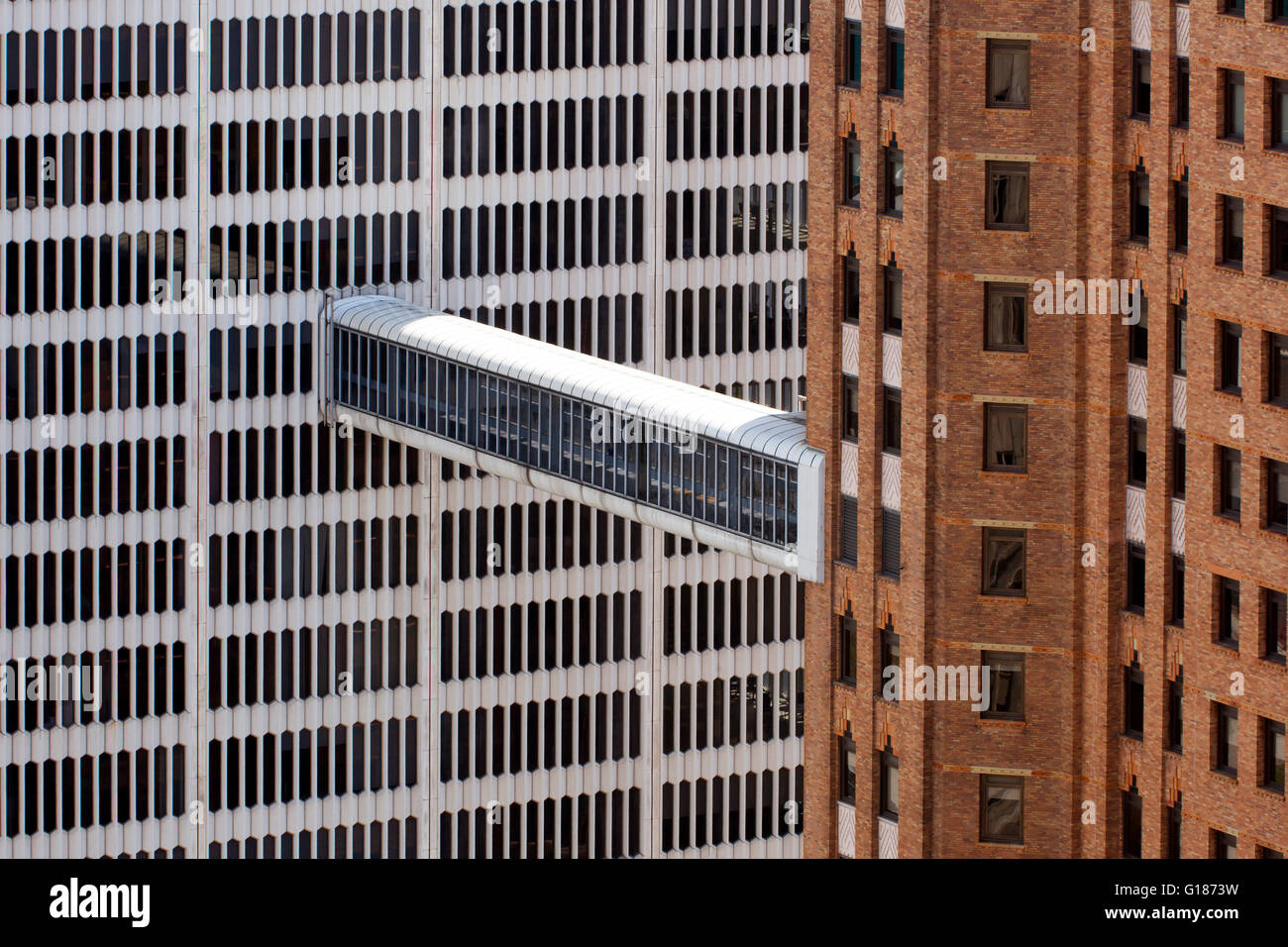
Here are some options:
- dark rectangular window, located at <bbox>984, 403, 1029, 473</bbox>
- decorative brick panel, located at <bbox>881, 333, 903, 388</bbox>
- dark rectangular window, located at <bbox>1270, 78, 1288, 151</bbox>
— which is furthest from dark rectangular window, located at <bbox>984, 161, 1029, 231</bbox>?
dark rectangular window, located at <bbox>1270, 78, 1288, 151</bbox>

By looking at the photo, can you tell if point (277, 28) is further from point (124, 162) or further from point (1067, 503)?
point (1067, 503)

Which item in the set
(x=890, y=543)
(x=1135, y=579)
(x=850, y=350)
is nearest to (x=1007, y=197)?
(x=850, y=350)

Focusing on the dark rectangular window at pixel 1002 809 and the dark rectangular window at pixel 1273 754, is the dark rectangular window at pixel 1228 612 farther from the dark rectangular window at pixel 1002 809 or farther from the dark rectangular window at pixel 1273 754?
the dark rectangular window at pixel 1002 809

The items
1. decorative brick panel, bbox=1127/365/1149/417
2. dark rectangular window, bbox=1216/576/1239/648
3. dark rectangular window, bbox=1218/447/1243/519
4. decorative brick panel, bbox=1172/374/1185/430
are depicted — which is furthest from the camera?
decorative brick panel, bbox=1127/365/1149/417

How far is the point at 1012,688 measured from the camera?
12300cm

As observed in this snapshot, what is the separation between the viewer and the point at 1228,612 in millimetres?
113000

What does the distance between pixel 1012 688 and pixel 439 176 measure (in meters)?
57.9

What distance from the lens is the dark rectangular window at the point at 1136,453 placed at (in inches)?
4700

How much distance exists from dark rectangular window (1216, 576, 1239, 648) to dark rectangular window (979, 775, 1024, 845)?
12.1m

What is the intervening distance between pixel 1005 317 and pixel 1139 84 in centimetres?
825

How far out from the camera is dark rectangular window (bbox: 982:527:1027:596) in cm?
12231

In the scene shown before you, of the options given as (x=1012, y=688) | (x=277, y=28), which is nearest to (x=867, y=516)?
(x=1012, y=688)

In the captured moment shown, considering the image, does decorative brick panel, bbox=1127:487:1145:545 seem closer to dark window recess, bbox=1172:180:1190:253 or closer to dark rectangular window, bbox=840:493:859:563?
dark window recess, bbox=1172:180:1190:253

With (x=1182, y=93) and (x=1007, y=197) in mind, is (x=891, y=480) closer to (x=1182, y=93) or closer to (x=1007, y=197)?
(x=1007, y=197)
